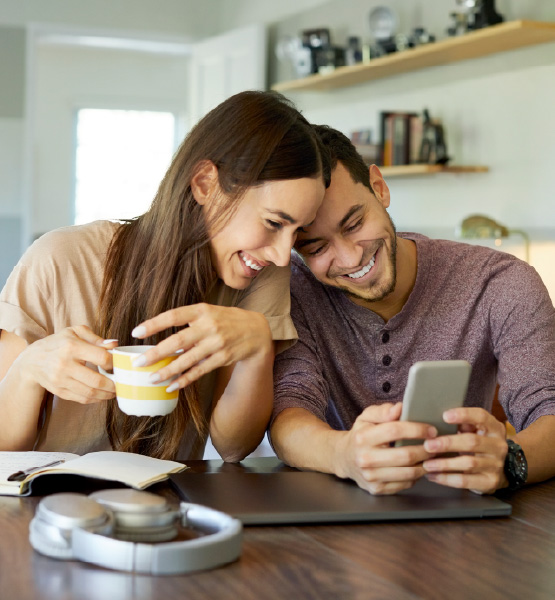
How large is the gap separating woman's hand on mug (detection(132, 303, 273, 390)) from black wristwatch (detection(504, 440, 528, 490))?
0.41 meters

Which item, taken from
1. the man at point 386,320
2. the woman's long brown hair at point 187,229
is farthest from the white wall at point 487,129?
the woman's long brown hair at point 187,229

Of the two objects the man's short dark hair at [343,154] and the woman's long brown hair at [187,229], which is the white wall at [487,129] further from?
the woman's long brown hair at [187,229]

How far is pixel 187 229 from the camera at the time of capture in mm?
1539

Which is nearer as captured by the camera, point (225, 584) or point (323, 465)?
point (225, 584)

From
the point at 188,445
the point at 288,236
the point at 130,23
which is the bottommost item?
the point at 188,445

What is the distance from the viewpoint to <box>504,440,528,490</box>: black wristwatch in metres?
1.26

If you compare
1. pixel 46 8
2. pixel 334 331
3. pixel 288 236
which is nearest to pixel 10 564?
pixel 288 236

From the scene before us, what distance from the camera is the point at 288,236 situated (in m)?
1.50

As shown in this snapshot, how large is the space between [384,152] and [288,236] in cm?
328


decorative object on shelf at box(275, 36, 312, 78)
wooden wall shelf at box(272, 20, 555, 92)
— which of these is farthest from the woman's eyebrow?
decorative object on shelf at box(275, 36, 312, 78)

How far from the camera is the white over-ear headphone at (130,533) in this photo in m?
0.85

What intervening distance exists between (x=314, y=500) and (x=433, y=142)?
348cm

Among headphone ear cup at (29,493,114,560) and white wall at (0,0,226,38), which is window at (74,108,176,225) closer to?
white wall at (0,0,226,38)

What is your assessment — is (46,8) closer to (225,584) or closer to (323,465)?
(323,465)
